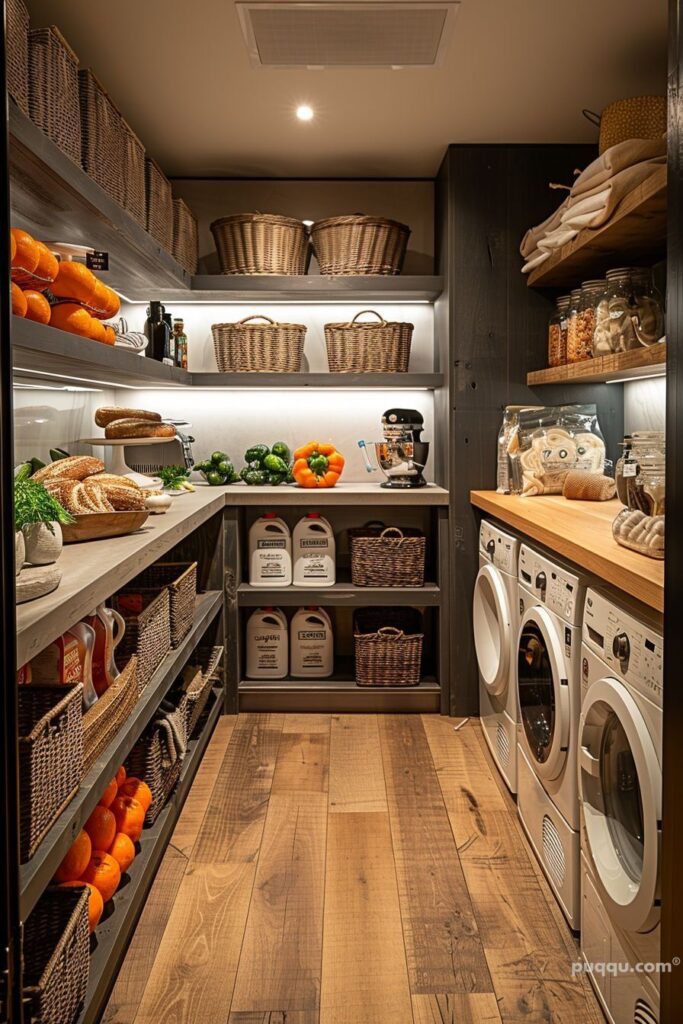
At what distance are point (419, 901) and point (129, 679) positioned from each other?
1.02 m

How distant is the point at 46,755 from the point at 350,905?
3.87 feet

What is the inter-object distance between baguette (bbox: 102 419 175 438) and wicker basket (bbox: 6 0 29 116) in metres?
1.31

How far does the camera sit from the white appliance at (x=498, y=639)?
3004mm

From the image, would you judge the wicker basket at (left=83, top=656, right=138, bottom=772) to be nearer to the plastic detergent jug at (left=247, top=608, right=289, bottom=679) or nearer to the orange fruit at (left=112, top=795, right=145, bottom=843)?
the orange fruit at (left=112, top=795, right=145, bottom=843)

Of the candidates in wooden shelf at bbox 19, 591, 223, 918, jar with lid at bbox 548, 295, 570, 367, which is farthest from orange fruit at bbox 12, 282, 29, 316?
jar with lid at bbox 548, 295, 570, 367

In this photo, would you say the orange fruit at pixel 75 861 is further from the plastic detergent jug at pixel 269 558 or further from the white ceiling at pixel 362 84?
the white ceiling at pixel 362 84

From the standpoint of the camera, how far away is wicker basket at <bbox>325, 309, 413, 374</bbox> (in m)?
4.14

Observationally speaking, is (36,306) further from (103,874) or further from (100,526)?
(103,874)

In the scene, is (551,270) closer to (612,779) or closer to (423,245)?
(423,245)

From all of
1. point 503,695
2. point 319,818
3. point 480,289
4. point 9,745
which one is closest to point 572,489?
point 503,695

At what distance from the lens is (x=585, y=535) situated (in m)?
2.38

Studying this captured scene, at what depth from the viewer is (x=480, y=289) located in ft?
12.8

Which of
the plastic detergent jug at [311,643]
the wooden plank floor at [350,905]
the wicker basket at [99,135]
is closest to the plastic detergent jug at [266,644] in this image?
the plastic detergent jug at [311,643]

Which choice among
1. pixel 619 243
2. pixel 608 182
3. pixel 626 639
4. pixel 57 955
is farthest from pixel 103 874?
pixel 619 243
